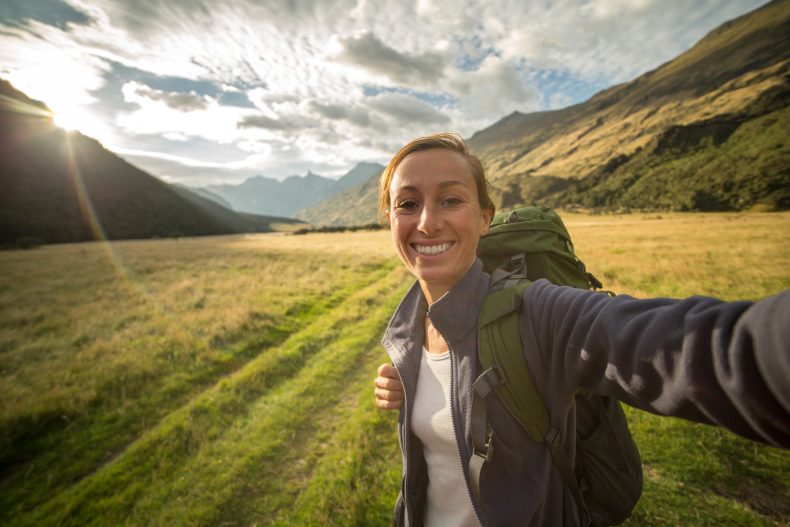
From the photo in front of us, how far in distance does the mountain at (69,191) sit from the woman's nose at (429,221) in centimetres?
11295

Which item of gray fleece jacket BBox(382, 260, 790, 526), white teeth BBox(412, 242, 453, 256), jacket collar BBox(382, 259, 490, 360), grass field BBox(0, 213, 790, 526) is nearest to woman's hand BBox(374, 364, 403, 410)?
gray fleece jacket BBox(382, 260, 790, 526)

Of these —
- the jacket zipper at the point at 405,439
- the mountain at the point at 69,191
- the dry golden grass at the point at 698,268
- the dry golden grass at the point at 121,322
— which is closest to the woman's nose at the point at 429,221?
the jacket zipper at the point at 405,439

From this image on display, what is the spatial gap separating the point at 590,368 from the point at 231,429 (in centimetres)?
649

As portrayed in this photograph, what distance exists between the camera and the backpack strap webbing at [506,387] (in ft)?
5.63

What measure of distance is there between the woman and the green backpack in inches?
2.8

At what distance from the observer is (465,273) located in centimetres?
233

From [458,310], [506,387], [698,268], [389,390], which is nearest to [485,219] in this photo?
[458,310]

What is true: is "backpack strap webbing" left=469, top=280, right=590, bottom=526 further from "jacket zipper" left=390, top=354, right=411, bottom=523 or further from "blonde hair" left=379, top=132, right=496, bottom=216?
"blonde hair" left=379, top=132, right=496, bottom=216

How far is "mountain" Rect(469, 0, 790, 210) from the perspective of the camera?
240ft

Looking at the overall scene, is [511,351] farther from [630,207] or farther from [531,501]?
[630,207]

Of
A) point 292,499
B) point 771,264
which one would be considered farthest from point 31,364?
point 771,264

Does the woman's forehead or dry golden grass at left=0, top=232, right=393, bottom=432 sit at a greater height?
the woman's forehead

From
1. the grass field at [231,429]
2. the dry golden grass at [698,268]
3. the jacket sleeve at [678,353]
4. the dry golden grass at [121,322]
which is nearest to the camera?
the jacket sleeve at [678,353]

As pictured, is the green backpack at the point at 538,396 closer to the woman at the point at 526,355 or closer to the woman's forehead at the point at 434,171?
the woman at the point at 526,355
